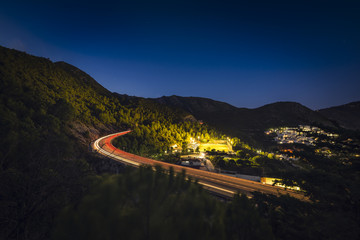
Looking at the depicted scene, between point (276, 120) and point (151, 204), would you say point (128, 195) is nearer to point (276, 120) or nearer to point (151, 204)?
point (151, 204)

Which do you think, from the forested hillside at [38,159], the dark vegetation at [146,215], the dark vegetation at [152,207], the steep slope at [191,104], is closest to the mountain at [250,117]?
the steep slope at [191,104]

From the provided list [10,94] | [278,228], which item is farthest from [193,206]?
[10,94]

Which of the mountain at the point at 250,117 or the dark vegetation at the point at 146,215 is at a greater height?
the mountain at the point at 250,117

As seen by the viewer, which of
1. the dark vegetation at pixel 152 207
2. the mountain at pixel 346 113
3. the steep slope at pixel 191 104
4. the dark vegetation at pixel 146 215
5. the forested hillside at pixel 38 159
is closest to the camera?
the dark vegetation at pixel 146 215

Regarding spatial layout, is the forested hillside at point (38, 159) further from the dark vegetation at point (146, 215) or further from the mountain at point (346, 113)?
the mountain at point (346, 113)

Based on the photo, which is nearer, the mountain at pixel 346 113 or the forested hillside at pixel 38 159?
the forested hillside at pixel 38 159

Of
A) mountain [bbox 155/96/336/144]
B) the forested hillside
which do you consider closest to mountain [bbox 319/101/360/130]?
mountain [bbox 155/96/336/144]

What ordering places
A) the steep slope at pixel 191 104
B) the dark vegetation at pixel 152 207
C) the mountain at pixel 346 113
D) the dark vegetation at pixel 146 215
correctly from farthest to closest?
the steep slope at pixel 191 104, the mountain at pixel 346 113, the dark vegetation at pixel 152 207, the dark vegetation at pixel 146 215

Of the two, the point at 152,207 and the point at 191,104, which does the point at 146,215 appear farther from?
the point at 191,104

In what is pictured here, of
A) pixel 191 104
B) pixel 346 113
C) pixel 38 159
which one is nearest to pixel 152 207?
pixel 38 159

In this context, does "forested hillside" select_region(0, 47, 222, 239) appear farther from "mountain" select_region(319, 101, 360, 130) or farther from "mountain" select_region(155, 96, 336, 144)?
"mountain" select_region(319, 101, 360, 130)

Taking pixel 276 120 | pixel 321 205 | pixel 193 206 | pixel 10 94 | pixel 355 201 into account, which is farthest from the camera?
pixel 276 120
